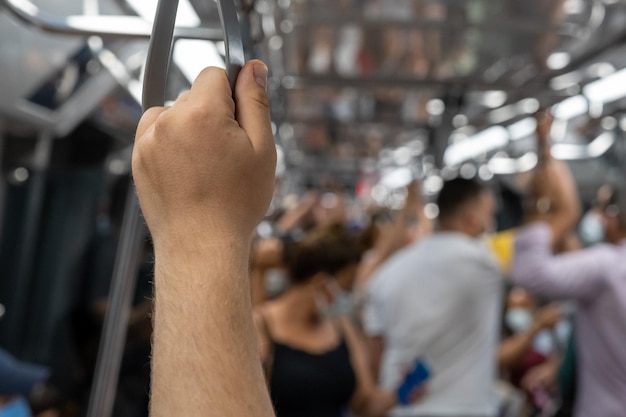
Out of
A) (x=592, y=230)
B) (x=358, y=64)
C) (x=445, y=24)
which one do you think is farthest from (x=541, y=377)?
(x=445, y=24)

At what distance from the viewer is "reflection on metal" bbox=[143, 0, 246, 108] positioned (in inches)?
24.0

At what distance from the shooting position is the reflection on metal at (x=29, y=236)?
2.02 meters

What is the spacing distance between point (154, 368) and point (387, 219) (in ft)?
15.9

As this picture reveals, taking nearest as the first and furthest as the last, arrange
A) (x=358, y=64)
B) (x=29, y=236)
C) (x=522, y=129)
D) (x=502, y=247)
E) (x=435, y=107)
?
(x=29, y=236), (x=358, y=64), (x=435, y=107), (x=522, y=129), (x=502, y=247)

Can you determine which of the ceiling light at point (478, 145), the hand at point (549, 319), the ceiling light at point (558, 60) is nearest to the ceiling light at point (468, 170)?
the ceiling light at point (478, 145)

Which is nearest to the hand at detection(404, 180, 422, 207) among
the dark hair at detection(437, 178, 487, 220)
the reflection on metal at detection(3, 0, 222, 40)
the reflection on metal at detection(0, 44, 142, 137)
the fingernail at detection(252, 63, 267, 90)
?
the dark hair at detection(437, 178, 487, 220)

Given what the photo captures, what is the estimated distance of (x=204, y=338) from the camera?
57 cm

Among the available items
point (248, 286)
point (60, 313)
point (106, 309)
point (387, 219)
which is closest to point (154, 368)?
point (248, 286)

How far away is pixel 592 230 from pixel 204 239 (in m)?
3.16

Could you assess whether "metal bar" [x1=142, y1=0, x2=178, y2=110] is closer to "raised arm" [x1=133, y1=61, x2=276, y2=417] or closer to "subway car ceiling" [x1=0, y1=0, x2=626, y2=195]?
"raised arm" [x1=133, y1=61, x2=276, y2=417]

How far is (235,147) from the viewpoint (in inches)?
23.2

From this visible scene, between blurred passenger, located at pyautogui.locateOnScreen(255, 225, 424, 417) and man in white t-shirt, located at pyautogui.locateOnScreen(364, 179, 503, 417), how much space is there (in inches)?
7.9

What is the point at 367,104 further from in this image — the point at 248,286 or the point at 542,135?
the point at 248,286

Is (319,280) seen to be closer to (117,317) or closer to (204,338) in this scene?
(117,317)
